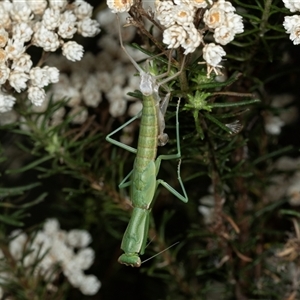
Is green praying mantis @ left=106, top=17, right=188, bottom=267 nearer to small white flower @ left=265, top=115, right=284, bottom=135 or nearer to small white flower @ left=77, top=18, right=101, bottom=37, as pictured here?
small white flower @ left=77, top=18, right=101, bottom=37

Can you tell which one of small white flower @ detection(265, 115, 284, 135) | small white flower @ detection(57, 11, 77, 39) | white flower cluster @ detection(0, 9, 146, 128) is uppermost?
small white flower @ detection(57, 11, 77, 39)

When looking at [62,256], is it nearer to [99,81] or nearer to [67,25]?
[99,81]

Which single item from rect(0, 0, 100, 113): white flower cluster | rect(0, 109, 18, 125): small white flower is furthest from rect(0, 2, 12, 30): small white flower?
rect(0, 109, 18, 125): small white flower

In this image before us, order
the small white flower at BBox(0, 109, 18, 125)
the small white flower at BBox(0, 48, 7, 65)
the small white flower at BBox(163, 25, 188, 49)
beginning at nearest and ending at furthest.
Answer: the small white flower at BBox(163, 25, 188, 49) < the small white flower at BBox(0, 48, 7, 65) < the small white flower at BBox(0, 109, 18, 125)

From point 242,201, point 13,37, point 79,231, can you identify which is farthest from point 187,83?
point 79,231

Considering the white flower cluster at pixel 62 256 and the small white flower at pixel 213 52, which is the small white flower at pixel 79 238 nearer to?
the white flower cluster at pixel 62 256

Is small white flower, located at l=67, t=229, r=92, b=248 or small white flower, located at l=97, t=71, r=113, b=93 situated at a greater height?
small white flower, located at l=97, t=71, r=113, b=93
